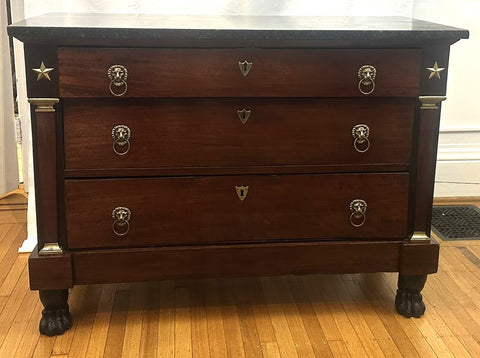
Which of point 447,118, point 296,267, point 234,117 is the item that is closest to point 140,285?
point 296,267

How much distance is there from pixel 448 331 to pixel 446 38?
0.81 metres

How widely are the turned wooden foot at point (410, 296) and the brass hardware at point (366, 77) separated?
Answer: 57cm

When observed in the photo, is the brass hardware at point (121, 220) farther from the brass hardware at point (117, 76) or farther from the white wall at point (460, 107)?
the white wall at point (460, 107)

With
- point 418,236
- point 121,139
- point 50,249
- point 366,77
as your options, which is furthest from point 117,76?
point 418,236

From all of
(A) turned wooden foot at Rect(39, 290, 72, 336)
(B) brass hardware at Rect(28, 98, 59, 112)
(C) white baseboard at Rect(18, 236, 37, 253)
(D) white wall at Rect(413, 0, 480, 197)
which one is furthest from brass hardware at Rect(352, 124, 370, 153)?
(C) white baseboard at Rect(18, 236, 37, 253)

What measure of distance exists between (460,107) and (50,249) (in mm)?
→ 1894

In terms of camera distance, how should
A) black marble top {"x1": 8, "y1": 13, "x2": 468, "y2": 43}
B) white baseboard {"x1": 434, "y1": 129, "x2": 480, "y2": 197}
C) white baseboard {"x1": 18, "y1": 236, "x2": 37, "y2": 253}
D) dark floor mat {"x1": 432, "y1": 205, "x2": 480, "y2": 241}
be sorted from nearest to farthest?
black marble top {"x1": 8, "y1": 13, "x2": 468, "y2": 43}, white baseboard {"x1": 18, "y1": 236, "x2": 37, "y2": 253}, dark floor mat {"x1": 432, "y1": 205, "x2": 480, "y2": 241}, white baseboard {"x1": 434, "y1": 129, "x2": 480, "y2": 197}

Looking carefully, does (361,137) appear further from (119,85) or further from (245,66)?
(119,85)

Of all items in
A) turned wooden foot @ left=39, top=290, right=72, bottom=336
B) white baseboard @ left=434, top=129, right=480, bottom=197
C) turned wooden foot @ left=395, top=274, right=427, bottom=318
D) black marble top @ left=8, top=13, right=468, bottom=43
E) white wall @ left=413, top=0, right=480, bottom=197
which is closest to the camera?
black marble top @ left=8, top=13, right=468, bottom=43

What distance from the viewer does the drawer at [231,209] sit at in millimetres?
1824

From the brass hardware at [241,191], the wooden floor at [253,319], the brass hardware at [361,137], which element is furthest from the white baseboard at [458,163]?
the brass hardware at [241,191]

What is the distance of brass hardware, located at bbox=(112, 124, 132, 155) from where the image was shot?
1771 millimetres

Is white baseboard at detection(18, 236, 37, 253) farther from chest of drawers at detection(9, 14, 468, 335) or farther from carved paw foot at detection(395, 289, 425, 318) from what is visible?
carved paw foot at detection(395, 289, 425, 318)

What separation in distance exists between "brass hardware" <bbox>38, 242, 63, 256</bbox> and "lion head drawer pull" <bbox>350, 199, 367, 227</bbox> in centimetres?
80
